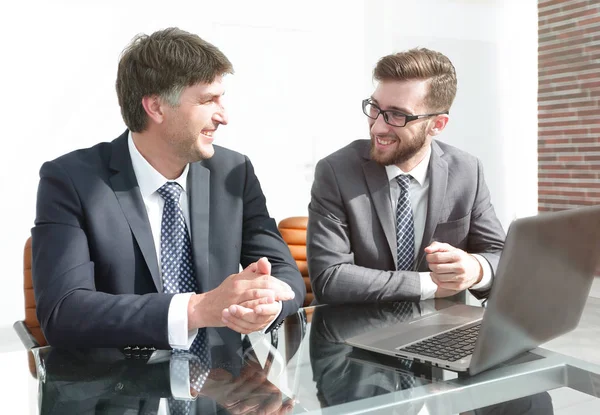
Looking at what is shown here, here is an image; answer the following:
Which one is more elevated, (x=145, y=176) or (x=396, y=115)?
A: (x=396, y=115)

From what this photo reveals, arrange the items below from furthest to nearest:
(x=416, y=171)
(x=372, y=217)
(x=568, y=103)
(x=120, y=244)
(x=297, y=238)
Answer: (x=568, y=103)
(x=297, y=238)
(x=416, y=171)
(x=372, y=217)
(x=120, y=244)

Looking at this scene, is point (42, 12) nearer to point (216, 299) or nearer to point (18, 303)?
point (18, 303)

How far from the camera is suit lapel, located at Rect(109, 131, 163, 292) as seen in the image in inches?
73.2

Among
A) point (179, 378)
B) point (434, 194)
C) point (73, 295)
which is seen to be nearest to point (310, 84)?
point (434, 194)

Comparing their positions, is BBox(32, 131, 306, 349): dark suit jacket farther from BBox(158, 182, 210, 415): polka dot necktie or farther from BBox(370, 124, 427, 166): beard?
BBox(370, 124, 427, 166): beard

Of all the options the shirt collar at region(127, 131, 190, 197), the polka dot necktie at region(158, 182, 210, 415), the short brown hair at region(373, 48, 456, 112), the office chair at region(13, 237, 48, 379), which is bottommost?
the office chair at region(13, 237, 48, 379)

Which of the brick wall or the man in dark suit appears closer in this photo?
the man in dark suit

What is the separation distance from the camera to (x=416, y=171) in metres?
2.39

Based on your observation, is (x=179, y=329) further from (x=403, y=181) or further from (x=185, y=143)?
(x=403, y=181)

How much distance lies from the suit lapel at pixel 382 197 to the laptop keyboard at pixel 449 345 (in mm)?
782

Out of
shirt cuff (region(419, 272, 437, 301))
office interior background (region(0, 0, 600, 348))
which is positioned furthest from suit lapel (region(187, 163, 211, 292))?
office interior background (region(0, 0, 600, 348))

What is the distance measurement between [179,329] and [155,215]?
0.53 metres

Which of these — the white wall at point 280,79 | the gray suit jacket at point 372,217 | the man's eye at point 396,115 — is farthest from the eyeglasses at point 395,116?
the white wall at point 280,79

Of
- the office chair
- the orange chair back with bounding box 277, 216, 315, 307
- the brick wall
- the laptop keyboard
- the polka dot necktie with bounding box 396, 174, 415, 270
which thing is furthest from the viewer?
the brick wall
